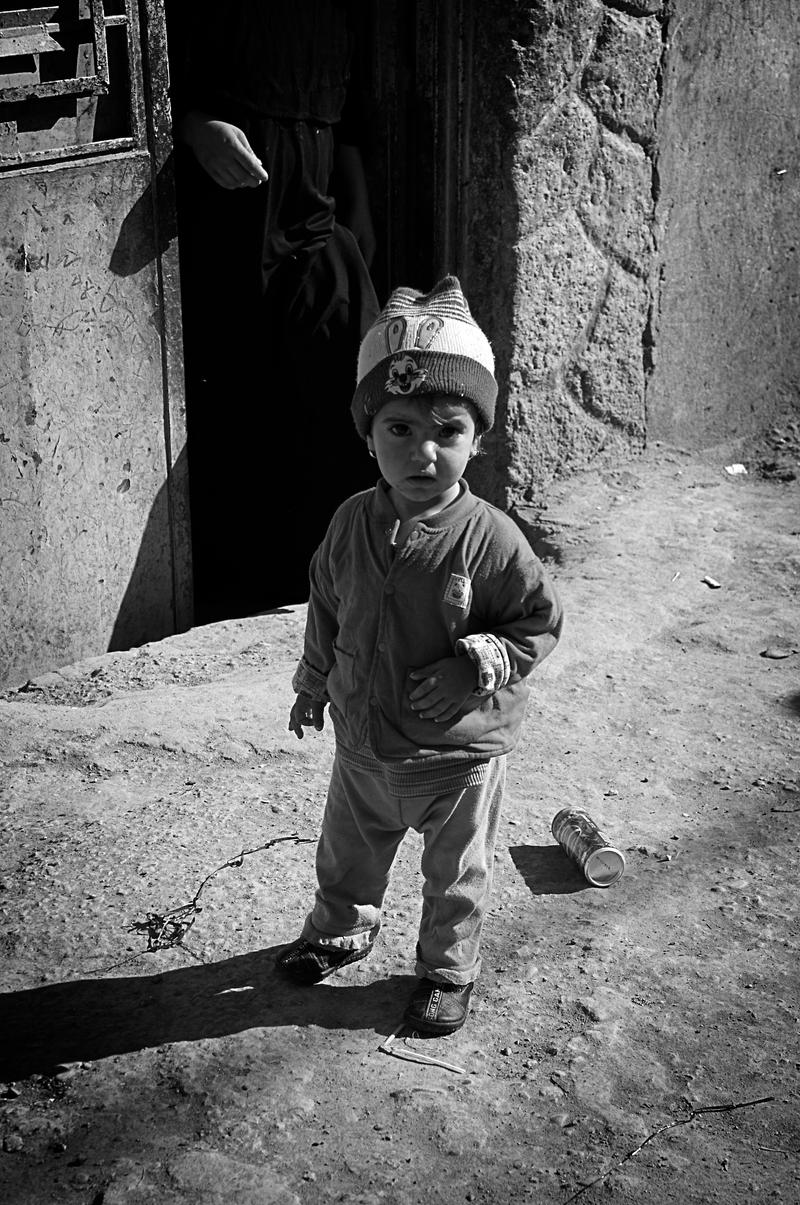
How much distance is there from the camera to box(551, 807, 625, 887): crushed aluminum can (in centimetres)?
276

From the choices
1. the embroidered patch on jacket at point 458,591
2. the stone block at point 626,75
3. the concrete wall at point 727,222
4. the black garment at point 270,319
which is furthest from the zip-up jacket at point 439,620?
the concrete wall at point 727,222

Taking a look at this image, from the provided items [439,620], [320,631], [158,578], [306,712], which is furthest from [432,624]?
[158,578]

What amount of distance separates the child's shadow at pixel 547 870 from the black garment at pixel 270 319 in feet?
6.54

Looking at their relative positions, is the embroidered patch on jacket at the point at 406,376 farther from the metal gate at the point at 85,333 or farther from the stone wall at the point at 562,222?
the stone wall at the point at 562,222

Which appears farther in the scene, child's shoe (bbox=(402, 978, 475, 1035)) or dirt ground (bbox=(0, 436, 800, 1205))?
child's shoe (bbox=(402, 978, 475, 1035))

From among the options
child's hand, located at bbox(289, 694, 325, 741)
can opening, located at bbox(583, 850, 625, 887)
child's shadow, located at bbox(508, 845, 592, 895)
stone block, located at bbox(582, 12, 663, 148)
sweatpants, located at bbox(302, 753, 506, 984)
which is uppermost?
stone block, located at bbox(582, 12, 663, 148)

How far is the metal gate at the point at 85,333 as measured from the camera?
3.42 m

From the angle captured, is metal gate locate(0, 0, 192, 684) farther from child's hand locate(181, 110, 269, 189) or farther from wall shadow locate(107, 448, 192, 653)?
child's hand locate(181, 110, 269, 189)

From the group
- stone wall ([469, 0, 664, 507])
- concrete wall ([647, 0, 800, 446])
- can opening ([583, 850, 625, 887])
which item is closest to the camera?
can opening ([583, 850, 625, 887])

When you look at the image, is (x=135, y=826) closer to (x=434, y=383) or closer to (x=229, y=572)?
(x=434, y=383)

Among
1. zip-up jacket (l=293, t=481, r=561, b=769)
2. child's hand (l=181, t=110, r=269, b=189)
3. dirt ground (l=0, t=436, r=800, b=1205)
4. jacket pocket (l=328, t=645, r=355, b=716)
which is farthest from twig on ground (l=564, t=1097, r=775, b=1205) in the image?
child's hand (l=181, t=110, r=269, b=189)

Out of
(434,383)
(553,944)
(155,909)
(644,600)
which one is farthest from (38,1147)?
(644,600)

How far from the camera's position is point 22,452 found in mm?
3547

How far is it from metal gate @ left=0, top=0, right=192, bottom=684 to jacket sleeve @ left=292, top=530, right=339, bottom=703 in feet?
5.10
